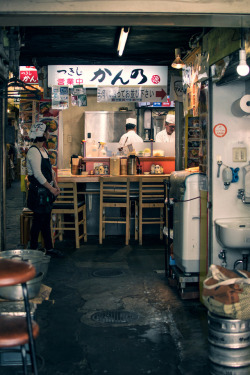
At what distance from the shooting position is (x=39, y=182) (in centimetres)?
693

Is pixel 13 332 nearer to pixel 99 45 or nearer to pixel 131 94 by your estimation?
pixel 99 45

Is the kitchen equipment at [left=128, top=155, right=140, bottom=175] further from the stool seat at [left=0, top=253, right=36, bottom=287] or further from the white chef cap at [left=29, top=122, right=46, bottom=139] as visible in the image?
the stool seat at [left=0, top=253, right=36, bottom=287]

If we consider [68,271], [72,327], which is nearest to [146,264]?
[68,271]

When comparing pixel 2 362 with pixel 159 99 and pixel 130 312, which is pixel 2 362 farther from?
pixel 159 99

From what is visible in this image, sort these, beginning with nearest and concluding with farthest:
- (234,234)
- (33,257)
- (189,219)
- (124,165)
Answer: (33,257), (234,234), (189,219), (124,165)

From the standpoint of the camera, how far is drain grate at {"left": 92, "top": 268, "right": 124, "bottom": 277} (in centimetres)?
636

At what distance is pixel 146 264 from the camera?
696 centimetres

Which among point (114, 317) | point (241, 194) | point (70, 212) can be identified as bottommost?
point (114, 317)

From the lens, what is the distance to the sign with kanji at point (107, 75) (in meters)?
8.65

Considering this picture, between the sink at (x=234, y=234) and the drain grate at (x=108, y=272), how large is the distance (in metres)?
2.24

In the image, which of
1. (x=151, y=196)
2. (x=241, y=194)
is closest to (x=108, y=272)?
(x=151, y=196)

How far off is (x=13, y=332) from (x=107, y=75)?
6.77 m

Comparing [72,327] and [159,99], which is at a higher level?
[159,99]

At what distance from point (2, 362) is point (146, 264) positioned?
372cm
